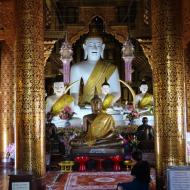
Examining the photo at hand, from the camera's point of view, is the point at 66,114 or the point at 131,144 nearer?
the point at 131,144

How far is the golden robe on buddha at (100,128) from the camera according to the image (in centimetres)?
1095

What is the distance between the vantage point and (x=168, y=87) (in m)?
6.27

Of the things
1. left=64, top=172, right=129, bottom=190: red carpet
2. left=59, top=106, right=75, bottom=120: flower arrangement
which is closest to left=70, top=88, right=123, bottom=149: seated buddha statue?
left=59, top=106, right=75, bottom=120: flower arrangement

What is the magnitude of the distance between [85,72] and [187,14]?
7.10 metres

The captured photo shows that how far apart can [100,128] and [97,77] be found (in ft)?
11.5

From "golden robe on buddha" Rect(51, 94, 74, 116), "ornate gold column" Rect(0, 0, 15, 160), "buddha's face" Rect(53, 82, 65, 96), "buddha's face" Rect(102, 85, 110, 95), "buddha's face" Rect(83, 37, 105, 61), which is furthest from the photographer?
"buddha's face" Rect(83, 37, 105, 61)

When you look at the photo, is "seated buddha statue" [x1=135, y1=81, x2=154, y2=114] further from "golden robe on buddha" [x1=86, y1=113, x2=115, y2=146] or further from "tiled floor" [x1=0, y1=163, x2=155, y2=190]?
"tiled floor" [x1=0, y1=163, x2=155, y2=190]

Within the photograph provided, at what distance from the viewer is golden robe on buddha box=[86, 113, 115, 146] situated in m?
11.0

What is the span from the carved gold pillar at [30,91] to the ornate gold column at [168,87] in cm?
174

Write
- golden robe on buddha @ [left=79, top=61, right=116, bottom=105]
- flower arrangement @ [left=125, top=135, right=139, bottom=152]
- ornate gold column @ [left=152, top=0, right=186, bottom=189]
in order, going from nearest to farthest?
ornate gold column @ [left=152, top=0, right=186, bottom=189]
flower arrangement @ [left=125, top=135, right=139, bottom=152]
golden robe on buddha @ [left=79, top=61, right=116, bottom=105]

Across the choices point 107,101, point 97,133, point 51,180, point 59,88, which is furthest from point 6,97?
point 51,180

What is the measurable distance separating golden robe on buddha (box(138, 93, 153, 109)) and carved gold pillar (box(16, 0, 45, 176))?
713cm

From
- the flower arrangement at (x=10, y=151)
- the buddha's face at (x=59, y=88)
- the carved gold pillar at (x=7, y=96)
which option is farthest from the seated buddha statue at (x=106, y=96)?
the flower arrangement at (x=10, y=151)

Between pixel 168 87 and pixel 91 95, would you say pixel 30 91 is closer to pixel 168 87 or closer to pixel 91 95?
pixel 168 87
